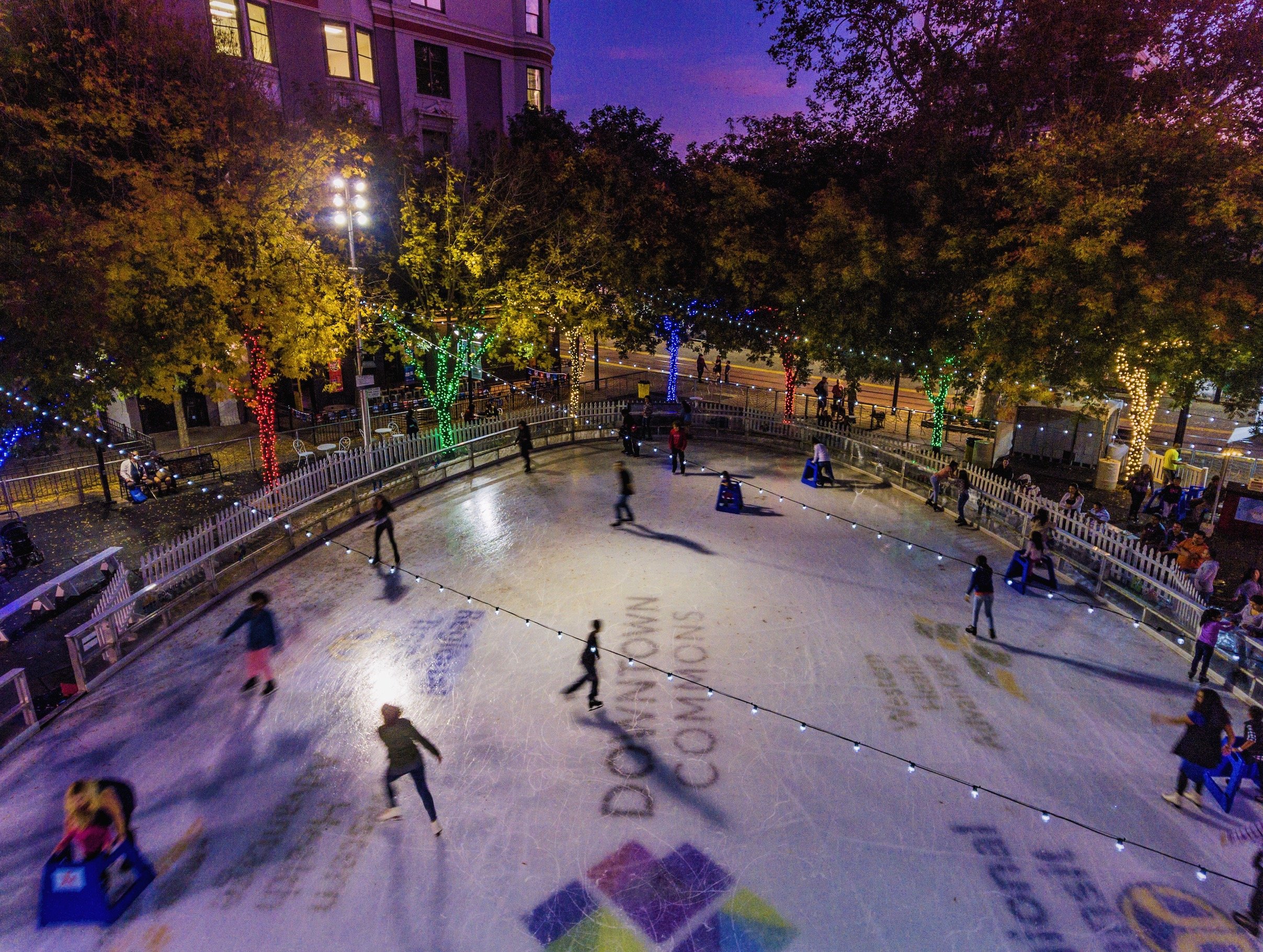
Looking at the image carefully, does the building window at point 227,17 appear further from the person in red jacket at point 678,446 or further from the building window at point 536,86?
the person in red jacket at point 678,446

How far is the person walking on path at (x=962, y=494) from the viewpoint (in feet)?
50.8

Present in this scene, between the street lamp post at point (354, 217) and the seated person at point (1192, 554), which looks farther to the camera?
the street lamp post at point (354, 217)

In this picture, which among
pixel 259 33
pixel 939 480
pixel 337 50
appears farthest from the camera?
pixel 337 50

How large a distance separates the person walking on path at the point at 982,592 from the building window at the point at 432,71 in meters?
27.5

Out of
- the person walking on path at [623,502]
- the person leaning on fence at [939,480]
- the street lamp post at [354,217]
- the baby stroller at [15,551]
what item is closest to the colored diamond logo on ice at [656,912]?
the person walking on path at [623,502]

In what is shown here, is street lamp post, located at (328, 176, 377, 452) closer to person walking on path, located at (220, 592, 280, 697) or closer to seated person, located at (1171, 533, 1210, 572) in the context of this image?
person walking on path, located at (220, 592, 280, 697)

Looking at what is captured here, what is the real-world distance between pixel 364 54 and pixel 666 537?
22.5 meters

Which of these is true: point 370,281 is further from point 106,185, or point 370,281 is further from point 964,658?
point 964,658

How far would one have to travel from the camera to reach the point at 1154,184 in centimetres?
1393

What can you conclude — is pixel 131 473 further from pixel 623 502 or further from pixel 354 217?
pixel 623 502

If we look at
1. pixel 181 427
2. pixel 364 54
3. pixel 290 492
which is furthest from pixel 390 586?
pixel 364 54

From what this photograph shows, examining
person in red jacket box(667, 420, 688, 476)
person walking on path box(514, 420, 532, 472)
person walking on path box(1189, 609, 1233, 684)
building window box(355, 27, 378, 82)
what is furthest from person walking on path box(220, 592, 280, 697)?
building window box(355, 27, 378, 82)

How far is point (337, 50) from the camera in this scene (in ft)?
79.7

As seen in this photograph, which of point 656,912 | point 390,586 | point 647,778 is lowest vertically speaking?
point 656,912
